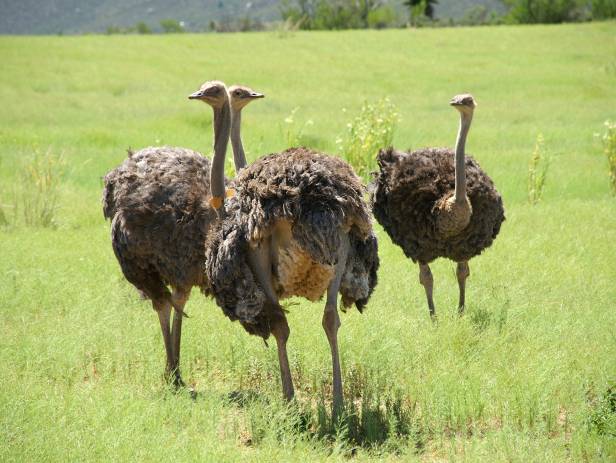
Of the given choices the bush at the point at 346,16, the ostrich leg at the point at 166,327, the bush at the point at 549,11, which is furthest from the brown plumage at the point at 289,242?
the bush at the point at 346,16

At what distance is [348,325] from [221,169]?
1.96 meters

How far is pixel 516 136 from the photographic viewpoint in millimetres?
18031

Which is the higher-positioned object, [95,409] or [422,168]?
[422,168]

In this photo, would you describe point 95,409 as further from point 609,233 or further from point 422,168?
point 609,233

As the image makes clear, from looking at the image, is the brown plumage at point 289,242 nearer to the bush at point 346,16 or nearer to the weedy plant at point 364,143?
the weedy plant at point 364,143

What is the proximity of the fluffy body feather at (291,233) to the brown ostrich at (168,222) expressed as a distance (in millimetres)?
464

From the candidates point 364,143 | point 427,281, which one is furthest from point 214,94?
point 364,143

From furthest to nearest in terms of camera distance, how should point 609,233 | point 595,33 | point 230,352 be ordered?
point 595,33
point 609,233
point 230,352

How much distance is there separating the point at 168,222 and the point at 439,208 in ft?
7.73

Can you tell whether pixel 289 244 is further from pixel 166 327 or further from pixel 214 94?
pixel 166 327

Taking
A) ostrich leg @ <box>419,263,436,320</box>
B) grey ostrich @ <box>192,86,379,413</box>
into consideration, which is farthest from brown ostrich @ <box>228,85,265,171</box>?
ostrich leg @ <box>419,263,436,320</box>

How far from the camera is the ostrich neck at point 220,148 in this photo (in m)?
5.90

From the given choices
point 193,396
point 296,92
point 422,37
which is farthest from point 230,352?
point 422,37

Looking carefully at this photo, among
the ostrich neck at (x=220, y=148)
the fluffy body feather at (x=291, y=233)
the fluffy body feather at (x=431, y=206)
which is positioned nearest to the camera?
the fluffy body feather at (x=291, y=233)
